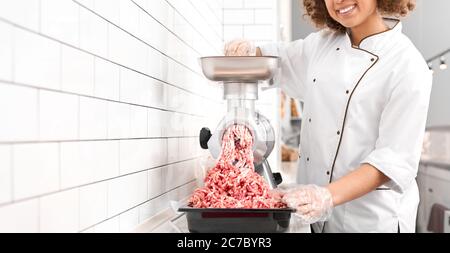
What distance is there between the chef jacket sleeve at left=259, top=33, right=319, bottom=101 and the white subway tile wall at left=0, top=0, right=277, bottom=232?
23 cm

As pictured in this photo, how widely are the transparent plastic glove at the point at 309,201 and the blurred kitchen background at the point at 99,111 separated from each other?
0.21m

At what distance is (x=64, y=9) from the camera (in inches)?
22.7

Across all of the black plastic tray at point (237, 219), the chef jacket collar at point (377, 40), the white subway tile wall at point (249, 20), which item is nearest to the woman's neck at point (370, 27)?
the chef jacket collar at point (377, 40)

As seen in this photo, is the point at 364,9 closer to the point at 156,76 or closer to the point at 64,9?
the point at 156,76

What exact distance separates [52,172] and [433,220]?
206cm

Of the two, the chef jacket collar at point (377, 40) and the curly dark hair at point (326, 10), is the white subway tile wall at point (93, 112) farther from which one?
the chef jacket collar at point (377, 40)

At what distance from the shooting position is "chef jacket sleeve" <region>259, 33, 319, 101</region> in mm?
1271

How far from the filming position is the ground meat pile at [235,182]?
0.81 meters

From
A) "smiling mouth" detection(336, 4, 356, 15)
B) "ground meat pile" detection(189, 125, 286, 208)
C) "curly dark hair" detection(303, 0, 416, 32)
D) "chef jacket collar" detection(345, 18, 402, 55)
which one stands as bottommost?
"ground meat pile" detection(189, 125, 286, 208)

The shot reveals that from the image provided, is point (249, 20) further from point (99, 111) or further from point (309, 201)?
point (99, 111)

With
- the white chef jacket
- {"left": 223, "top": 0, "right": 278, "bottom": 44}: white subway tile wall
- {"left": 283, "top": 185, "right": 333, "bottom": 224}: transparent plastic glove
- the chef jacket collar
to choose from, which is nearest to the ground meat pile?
{"left": 283, "top": 185, "right": 333, "bottom": 224}: transparent plastic glove

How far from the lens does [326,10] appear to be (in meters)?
1.18

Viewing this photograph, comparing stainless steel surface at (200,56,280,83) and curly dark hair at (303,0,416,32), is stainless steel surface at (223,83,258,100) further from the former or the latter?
curly dark hair at (303,0,416,32)
